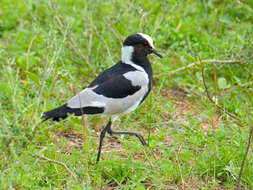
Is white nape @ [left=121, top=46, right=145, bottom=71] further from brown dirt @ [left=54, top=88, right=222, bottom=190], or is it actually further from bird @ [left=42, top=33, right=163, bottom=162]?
brown dirt @ [left=54, top=88, right=222, bottom=190]

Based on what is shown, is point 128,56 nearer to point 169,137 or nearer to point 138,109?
point 138,109

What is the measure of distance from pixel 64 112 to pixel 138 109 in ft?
4.28

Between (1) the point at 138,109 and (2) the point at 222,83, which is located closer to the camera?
(1) the point at 138,109

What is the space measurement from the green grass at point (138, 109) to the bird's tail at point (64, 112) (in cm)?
12

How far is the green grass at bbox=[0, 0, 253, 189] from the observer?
3.32m

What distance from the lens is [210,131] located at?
459cm

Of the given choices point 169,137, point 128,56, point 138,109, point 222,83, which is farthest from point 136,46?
point 222,83

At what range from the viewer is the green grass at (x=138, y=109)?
332 centimetres

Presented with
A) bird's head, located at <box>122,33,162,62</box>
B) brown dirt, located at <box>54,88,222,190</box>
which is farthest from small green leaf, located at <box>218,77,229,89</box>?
bird's head, located at <box>122,33,162,62</box>

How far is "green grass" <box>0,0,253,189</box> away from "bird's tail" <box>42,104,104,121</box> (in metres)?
0.12

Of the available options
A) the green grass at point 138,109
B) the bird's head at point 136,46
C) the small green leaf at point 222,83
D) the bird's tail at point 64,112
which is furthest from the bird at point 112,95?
the small green leaf at point 222,83

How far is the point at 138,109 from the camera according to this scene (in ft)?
16.0

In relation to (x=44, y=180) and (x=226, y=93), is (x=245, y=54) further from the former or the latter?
(x=44, y=180)

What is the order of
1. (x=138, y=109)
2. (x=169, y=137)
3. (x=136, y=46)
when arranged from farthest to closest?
(x=138, y=109) → (x=169, y=137) → (x=136, y=46)
